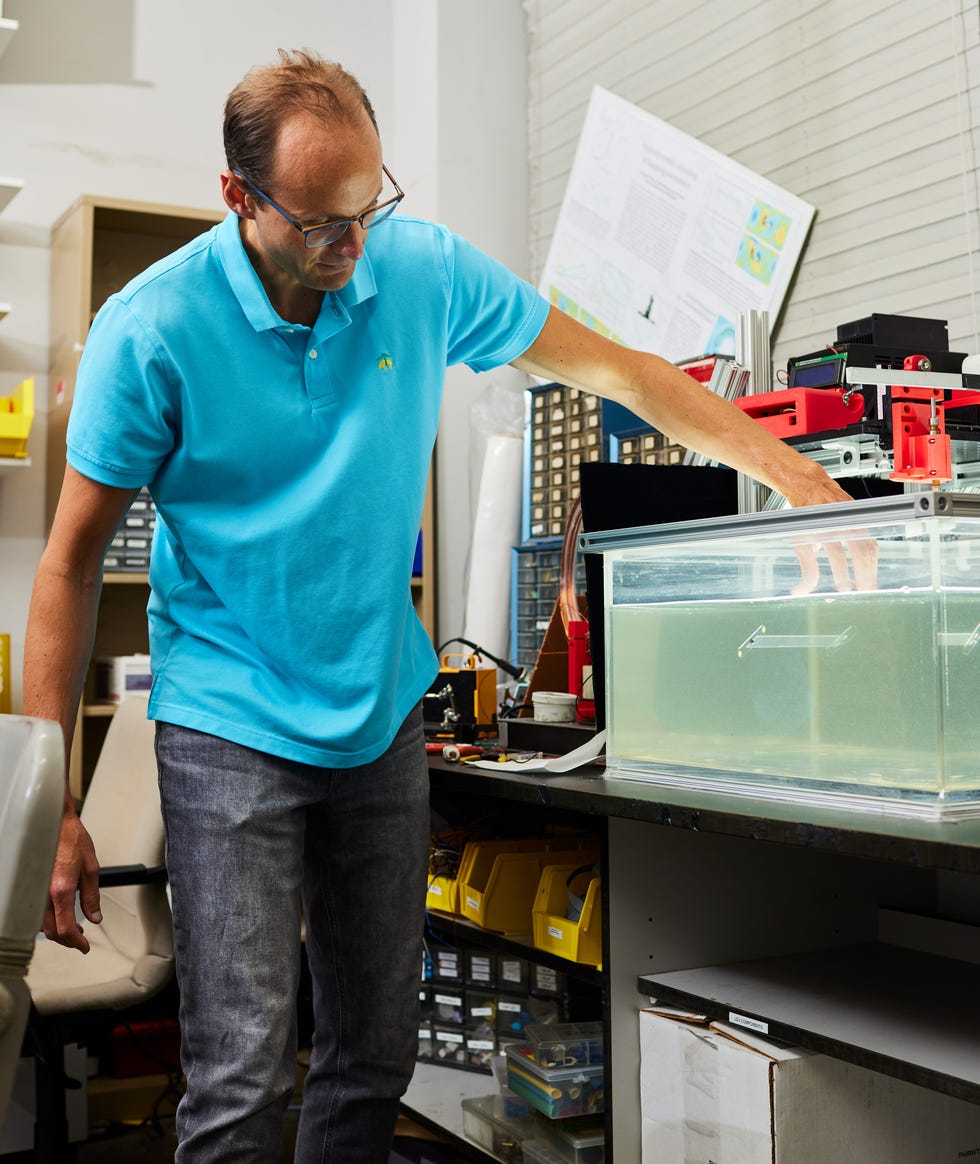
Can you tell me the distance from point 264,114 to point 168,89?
2.54 meters

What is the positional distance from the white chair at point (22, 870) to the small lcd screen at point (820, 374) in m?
1.31

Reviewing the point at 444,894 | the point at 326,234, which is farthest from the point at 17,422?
the point at 326,234

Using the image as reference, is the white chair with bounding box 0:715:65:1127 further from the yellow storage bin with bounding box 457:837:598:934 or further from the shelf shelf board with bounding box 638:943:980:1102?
the yellow storage bin with bounding box 457:837:598:934

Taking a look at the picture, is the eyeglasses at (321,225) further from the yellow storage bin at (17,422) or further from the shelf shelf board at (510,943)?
the yellow storage bin at (17,422)

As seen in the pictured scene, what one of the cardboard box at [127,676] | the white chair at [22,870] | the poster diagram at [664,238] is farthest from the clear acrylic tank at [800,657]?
the cardboard box at [127,676]

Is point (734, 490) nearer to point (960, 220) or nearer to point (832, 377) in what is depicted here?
point (832, 377)

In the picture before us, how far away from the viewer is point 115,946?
7.95 feet

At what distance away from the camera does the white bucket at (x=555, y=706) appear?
7.10 ft

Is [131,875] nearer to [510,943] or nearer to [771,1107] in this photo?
[510,943]

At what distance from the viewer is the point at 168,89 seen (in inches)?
142

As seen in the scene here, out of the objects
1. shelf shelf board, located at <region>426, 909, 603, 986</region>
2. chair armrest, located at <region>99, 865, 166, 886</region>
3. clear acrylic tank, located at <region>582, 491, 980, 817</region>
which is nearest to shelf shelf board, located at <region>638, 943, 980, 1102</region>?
shelf shelf board, located at <region>426, 909, 603, 986</region>

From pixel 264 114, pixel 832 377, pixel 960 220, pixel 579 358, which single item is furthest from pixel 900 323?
pixel 264 114

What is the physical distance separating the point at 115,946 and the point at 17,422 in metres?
1.34

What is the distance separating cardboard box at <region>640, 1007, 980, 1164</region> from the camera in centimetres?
150
